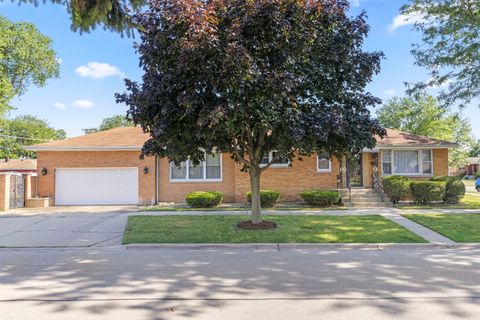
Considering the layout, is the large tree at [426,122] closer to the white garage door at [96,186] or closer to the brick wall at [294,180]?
the brick wall at [294,180]

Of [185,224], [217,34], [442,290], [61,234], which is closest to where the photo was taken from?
[442,290]

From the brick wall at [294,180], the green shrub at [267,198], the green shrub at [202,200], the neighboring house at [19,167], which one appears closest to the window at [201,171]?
the brick wall at [294,180]

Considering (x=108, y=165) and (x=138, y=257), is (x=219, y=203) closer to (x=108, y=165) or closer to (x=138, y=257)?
(x=108, y=165)

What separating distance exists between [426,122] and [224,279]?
118 ft

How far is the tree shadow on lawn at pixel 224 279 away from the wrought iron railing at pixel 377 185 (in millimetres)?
10436

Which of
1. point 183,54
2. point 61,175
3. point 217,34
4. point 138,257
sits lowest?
point 138,257

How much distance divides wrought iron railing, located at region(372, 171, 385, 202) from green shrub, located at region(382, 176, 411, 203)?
0.31m

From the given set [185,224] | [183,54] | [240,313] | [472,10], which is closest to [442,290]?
[240,313]

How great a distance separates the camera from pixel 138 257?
8.62 metres

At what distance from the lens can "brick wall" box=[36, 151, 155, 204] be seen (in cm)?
2073

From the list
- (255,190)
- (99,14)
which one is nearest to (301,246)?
(255,190)

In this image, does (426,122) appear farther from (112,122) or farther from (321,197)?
(112,122)

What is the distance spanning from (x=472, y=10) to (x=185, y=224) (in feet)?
54.7

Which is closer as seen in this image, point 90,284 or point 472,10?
point 90,284
